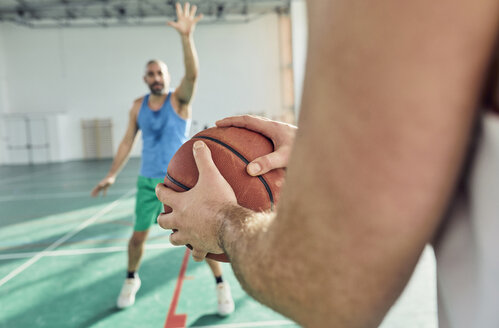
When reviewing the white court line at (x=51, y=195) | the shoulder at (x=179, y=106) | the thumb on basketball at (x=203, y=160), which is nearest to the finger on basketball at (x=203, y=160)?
the thumb on basketball at (x=203, y=160)

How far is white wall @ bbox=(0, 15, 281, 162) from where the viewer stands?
1856 centimetres

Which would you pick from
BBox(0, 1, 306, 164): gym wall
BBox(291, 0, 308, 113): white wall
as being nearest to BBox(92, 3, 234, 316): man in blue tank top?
BBox(291, 0, 308, 113): white wall

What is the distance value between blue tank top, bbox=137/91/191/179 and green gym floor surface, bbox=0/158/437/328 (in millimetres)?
1150

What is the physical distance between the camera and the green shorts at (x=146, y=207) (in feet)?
11.6

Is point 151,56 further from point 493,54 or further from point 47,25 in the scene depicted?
point 493,54

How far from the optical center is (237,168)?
1227 mm

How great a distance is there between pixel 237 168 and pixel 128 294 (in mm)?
2640

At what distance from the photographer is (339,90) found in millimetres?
520

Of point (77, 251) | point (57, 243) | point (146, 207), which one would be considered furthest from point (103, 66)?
point (146, 207)

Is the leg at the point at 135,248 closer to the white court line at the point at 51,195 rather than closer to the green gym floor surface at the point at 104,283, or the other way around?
the green gym floor surface at the point at 104,283

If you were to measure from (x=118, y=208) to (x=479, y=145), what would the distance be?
7.41 meters

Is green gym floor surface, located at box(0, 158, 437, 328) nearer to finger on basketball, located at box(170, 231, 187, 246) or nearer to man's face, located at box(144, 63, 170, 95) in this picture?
man's face, located at box(144, 63, 170, 95)

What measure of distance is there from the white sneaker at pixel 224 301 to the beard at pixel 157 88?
189cm

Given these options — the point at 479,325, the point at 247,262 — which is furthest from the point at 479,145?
the point at 247,262
